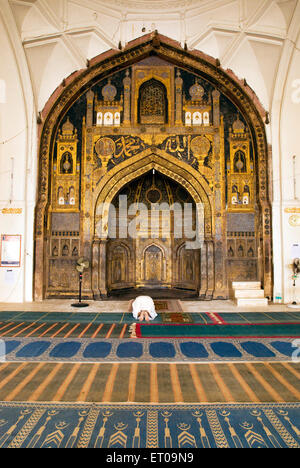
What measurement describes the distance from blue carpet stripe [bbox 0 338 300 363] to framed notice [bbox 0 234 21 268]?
3.74 meters

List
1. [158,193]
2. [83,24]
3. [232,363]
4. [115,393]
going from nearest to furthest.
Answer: [115,393]
[232,363]
[83,24]
[158,193]

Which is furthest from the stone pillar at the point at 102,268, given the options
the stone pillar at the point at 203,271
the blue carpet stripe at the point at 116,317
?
the stone pillar at the point at 203,271

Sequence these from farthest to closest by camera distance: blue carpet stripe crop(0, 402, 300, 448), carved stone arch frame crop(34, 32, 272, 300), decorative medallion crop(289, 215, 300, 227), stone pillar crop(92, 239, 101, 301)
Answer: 1. stone pillar crop(92, 239, 101, 301)
2. carved stone arch frame crop(34, 32, 272, 300)
3. decorative medallion crop(289, 215, 300, 227)
4. blue carpet stripe crop(0, 402, 300, 448)

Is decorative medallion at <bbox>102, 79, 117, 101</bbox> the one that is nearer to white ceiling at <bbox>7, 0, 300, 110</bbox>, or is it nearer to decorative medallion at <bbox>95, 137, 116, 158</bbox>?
white ceiling at <bbox>7, 0, 300, 110</bbox>

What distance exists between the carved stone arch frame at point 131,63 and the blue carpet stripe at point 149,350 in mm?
4014

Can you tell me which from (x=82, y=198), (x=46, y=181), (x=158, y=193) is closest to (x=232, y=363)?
(x=82, y=198)

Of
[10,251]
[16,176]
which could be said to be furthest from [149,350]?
[16,176]

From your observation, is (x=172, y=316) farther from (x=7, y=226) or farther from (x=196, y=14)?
(x=196, y=14)

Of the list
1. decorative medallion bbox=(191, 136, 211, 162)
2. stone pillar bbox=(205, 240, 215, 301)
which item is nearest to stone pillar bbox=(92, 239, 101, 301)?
stone pillar bbox=(205, 240, 215, 301)

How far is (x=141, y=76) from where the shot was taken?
9172 millimetres

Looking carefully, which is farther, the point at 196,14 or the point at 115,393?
the point at 196,14

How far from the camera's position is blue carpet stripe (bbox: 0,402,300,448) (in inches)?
87.7

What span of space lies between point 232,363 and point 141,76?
8644 millimetres

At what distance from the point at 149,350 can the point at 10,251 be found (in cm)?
557
